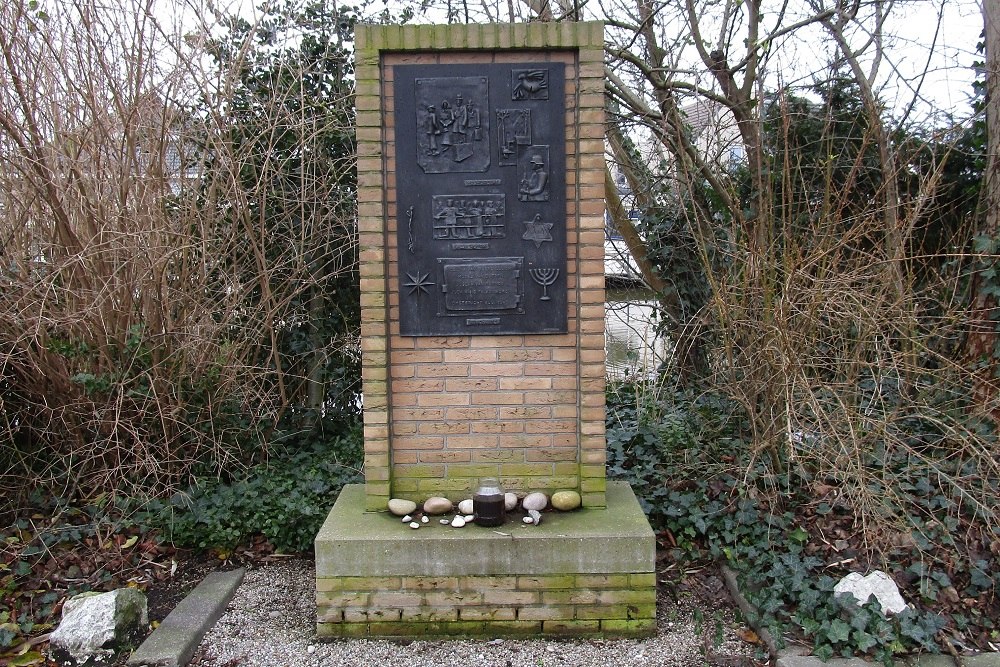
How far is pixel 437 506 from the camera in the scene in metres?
3.80

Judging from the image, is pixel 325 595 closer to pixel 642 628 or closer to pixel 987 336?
pixel 642 628

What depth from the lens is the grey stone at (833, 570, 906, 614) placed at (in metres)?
3.46

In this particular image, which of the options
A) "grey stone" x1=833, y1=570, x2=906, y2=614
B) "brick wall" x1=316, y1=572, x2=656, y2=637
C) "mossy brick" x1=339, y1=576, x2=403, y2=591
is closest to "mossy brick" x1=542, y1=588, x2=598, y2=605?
"brick wall" x1=316, y1=572, x2=656, y2=637

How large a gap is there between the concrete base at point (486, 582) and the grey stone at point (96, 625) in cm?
95

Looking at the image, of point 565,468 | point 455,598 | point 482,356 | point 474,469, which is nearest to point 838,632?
point 565,468

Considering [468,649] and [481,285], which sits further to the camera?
[481,285]

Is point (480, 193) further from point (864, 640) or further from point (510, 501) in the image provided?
point (864, 640)

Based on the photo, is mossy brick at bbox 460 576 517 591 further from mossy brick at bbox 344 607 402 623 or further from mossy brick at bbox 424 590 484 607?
mossy brick at bbox 344 607 402 623

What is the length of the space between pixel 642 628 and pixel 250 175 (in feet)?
14.9

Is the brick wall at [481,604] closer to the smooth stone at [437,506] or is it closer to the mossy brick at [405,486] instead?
the smooth stone at [437,506]

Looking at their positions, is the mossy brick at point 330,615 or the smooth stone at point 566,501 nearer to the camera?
the mossy brick at point 330,615

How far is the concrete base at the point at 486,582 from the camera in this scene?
11.6 feet

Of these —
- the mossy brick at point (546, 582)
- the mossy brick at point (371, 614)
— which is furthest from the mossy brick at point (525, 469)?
the mossy brick at point (371, 614)

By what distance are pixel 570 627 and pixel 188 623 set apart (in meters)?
1.96
